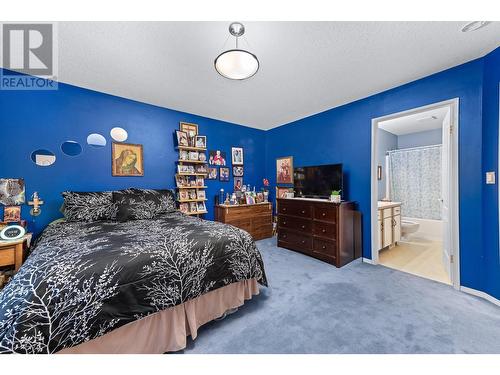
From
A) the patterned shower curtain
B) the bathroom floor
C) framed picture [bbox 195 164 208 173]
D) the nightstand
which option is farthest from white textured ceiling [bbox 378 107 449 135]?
the nightstand

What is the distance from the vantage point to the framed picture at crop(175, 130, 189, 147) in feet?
11.0

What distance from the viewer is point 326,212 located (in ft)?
9.27

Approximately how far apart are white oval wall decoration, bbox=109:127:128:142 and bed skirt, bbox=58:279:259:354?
261cm

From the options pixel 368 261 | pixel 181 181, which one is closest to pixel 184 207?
pixel 181 181

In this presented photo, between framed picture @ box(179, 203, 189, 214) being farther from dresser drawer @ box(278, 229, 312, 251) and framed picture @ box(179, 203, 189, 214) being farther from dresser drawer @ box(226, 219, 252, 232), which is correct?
dresser drawer @ box(278, 229, 312, 251)

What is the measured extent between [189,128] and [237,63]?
2.28m

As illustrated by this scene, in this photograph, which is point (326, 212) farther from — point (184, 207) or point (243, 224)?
point (184, 207)

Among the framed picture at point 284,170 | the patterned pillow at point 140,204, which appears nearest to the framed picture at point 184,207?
the patterned pillow at point 140,204

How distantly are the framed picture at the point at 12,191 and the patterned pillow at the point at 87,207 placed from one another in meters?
0.41

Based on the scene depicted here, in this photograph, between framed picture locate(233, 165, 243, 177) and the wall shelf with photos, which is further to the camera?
framed picture locate(233, 165, 243, 177)

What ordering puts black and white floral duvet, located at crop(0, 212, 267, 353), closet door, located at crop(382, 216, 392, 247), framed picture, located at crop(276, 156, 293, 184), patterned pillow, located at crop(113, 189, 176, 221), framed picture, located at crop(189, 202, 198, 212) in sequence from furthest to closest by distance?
framed picture, located at crop(276, 156, 293, 184)
framed picture, located at crop(189, 202, 198, 212)
closet door, located at crop(382, 216, 392, 247)
patterned pillow, located at crop(113, 189, 176, 221)
black and white floral duvet, located at crop(0, 212, 267, 353)

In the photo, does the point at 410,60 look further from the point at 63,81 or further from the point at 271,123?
the point at 63,81
